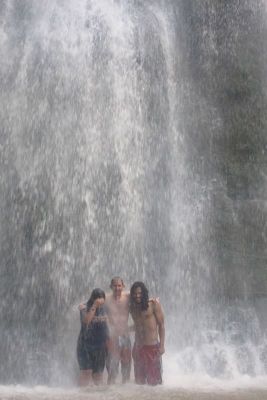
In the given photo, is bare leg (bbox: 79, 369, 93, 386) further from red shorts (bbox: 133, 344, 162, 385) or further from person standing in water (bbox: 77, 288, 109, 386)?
red shorts (bbox: 133, 344, 162, 385)

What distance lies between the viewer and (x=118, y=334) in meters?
7.21

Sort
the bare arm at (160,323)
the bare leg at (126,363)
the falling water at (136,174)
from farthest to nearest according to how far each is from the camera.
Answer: the falling water at (136,174)
the bare leg at (126,363)
the bare arm at (160,323)

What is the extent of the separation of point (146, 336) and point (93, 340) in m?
0.71

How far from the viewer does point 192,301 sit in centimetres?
1091

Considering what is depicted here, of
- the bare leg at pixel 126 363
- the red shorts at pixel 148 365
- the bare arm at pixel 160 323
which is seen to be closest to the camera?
the red shorts at pixel 148 365

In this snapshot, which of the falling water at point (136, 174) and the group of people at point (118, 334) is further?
the falling water at point (136, 174)

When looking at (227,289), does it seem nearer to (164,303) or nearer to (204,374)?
(164,303)

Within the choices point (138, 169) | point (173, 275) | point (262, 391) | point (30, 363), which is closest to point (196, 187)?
point (138, 169)

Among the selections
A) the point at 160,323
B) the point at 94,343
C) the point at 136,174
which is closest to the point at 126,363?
the point at 94,343

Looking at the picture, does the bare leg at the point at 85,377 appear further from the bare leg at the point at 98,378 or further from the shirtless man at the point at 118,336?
the shirtless man at the point at 118,336

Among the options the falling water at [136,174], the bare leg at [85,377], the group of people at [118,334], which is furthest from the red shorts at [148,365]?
the falling water at [136,174]

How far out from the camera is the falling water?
10.4 metres

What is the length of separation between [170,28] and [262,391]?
1029 centimetres

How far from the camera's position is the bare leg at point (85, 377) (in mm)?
7121
